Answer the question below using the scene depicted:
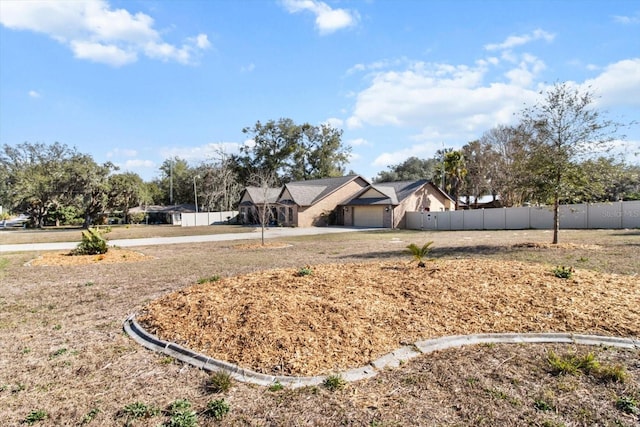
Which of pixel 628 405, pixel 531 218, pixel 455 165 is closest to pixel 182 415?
pixel 628 405

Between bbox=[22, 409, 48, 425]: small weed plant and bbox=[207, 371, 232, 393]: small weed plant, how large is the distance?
1404 millimetres

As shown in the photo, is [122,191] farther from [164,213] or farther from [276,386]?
[276,386]

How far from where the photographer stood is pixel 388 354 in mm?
4289

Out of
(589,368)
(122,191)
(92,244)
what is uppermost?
(122,191)

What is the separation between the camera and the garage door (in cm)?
3638

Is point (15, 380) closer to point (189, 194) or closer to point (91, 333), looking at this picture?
point (91, 333)

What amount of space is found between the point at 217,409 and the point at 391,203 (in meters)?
32.4

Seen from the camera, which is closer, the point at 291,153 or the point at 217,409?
the point at 217,409

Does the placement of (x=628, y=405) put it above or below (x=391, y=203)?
below

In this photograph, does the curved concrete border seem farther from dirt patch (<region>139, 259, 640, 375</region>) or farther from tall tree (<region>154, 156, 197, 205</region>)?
tall tree (<region>154, 156, 197, 205</region>)

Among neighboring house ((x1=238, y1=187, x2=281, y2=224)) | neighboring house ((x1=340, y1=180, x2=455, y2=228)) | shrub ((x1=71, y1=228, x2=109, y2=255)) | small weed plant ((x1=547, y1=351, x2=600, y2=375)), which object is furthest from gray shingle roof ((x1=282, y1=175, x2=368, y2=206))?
small weed plant ((x1=547, y1=351, x2=600, y2=375))

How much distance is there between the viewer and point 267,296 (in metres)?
5.89

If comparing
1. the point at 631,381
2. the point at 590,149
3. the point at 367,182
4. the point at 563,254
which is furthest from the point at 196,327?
the point at 367,182

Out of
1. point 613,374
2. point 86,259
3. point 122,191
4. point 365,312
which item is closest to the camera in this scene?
point 613,374
